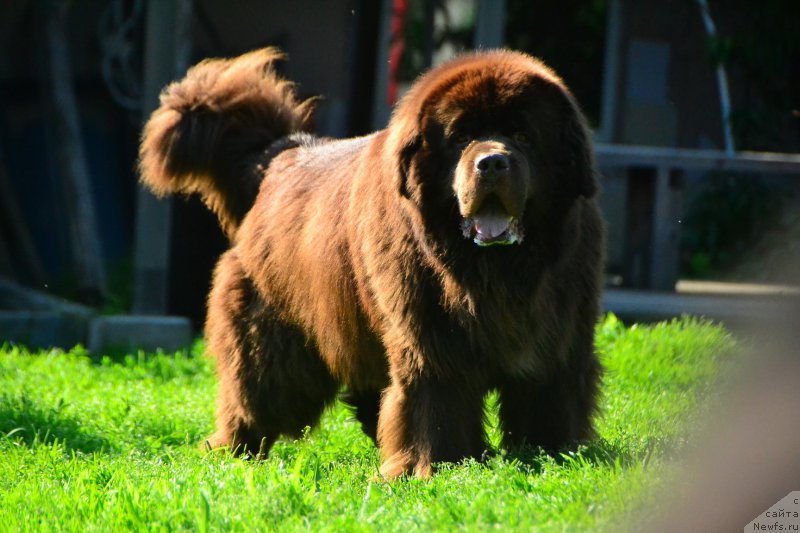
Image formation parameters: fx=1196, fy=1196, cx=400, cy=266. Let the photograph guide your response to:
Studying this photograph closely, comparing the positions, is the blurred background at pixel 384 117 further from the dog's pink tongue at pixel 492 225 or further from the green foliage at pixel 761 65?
the dog's pink tongue at pixel 492 225

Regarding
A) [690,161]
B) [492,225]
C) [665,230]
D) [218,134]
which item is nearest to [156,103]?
[218,134]

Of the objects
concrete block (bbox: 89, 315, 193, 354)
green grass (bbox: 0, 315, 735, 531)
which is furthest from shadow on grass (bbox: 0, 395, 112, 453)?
concrete block (bbox: 89, 315, 193, 354)

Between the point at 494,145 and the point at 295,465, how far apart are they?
1350 mm

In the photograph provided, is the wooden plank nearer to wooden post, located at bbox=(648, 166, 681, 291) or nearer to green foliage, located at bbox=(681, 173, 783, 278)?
wooden post, located at bbox=(648, 166, 681, 291)

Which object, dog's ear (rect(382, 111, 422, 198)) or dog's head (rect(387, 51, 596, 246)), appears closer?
dog's head (rect(387, 51, 596, 246))

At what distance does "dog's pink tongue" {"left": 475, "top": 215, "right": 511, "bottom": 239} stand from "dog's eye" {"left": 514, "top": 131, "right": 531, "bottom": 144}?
29cm

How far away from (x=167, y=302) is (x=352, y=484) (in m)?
4.63

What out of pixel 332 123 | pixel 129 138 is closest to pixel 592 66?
pixel 332 123

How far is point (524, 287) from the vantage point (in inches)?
170

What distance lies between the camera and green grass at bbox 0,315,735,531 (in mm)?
3652

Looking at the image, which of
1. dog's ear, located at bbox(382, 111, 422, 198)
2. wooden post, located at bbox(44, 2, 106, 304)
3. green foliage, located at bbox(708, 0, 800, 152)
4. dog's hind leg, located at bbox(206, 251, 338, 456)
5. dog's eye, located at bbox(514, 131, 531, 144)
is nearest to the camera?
dog's eye, located at bbox(514, 131, 531, 144)

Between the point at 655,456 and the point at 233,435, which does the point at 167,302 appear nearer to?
the point at 233,435

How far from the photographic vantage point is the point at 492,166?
404 centimetres

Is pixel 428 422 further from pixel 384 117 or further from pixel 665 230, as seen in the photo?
pixel 384 117
